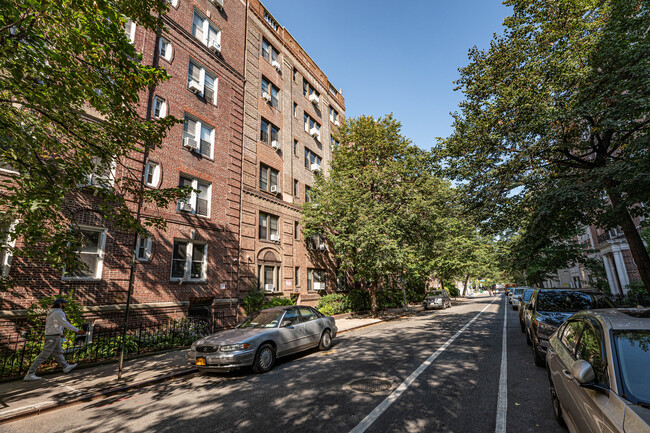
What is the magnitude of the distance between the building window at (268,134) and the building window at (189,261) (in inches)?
348

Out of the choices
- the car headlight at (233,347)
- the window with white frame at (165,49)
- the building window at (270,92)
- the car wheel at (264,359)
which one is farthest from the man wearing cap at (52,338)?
the building window at (270,92)

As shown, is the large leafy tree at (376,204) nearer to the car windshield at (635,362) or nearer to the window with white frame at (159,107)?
the window with white frame at (159,107)

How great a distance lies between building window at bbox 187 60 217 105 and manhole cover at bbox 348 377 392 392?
15448mm

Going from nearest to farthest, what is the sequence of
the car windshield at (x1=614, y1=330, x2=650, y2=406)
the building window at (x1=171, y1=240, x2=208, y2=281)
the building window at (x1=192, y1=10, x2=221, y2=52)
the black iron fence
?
1. the car windshield at (x1=614, y1=330, x2=650, y2=406)
2. the black iron fence
3. the building window at (x1=171, y1=240, x2=208, y2=281)
4. the building window at (x1=192, y1=10, x2=221, y2=52)

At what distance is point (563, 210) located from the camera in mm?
9156

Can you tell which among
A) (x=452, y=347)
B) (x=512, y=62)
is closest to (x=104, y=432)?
(x=452, y=347)

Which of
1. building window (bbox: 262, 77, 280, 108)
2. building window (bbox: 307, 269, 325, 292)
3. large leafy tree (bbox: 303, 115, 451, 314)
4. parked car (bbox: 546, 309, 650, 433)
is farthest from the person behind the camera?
building window (bbox: 307, 269, 325, 292)

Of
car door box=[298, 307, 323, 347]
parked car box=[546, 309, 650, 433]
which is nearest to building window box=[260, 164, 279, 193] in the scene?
car door box=[298, 307, 323, 347]

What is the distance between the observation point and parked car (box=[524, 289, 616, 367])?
6895mm

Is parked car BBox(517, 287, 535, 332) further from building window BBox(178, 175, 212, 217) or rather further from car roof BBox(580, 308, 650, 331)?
building window BBox(178, 175, 212, 217)

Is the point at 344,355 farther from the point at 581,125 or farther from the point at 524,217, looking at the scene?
the point at 581,125

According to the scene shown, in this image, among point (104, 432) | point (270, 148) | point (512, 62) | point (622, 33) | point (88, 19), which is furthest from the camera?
point (270, 148)

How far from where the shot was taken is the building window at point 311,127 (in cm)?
2531

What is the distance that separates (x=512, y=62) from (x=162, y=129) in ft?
37.8
